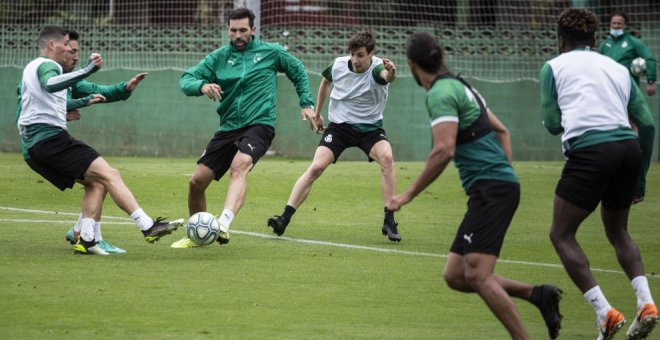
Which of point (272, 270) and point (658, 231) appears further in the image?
point (658, 231)

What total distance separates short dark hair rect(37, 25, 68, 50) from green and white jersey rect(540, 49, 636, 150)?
4745 mm

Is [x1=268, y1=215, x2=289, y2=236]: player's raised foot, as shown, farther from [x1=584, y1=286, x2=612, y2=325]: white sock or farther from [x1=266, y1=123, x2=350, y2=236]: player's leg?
[x1=584, y1=286, x2=612, y2=325]: white sock

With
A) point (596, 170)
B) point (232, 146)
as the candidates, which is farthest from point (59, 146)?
point (596, 170)

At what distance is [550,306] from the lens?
24.3 ft

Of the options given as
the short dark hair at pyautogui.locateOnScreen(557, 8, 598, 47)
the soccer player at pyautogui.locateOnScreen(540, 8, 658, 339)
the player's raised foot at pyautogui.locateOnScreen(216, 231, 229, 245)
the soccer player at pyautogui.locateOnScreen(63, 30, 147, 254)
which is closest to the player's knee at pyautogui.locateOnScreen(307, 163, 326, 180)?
the player's raised foot at pyautogui.locateOnScreen(216, 231, 229, 245)

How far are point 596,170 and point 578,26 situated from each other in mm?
1006

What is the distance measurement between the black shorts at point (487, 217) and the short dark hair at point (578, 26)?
1469mm

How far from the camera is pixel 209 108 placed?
993 inches

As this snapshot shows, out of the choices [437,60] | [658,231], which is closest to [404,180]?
[658,231]

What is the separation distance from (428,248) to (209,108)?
13.8m

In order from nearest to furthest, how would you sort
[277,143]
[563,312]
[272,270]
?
[563,312]
[272,270]
[277,143]

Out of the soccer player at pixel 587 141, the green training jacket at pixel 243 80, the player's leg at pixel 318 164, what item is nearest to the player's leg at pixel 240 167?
the green training jacket at pixel 243 80

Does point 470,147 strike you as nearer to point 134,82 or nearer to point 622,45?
point 134,82

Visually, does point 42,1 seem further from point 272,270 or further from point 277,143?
point 272,270
